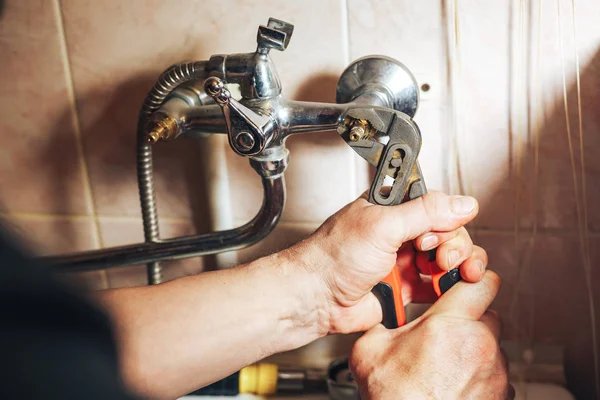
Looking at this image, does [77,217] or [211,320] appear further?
[77,217]

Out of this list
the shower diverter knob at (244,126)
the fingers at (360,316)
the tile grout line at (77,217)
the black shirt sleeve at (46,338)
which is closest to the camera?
the black shirt sleeve at (46,338)

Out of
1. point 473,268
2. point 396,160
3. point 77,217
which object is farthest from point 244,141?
point 77,217

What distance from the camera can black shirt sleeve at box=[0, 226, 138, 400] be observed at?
0.67 feet

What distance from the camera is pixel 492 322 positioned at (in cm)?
51

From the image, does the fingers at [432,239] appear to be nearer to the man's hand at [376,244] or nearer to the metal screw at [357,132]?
the man's hand at [376,244]

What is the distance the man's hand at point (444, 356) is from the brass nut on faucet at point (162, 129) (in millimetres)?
240

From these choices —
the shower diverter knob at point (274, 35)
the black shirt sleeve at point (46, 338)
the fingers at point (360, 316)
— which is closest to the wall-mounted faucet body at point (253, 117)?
the shower diverter knob at point (274, 35)

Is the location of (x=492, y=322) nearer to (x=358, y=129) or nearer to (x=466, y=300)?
(x=466, y=300)

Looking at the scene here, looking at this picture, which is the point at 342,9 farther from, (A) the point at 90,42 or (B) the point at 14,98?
(B) the point at 14,98

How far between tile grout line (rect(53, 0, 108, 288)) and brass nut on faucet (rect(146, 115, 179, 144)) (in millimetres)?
178

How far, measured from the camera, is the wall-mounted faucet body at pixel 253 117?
0.44m

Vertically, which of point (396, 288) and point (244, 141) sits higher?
point (244, 141)

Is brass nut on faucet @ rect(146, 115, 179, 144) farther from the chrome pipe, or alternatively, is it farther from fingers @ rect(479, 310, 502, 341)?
fingers @ rect(479, 310, 502, 341)

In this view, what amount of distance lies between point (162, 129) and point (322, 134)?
0.16 meters
